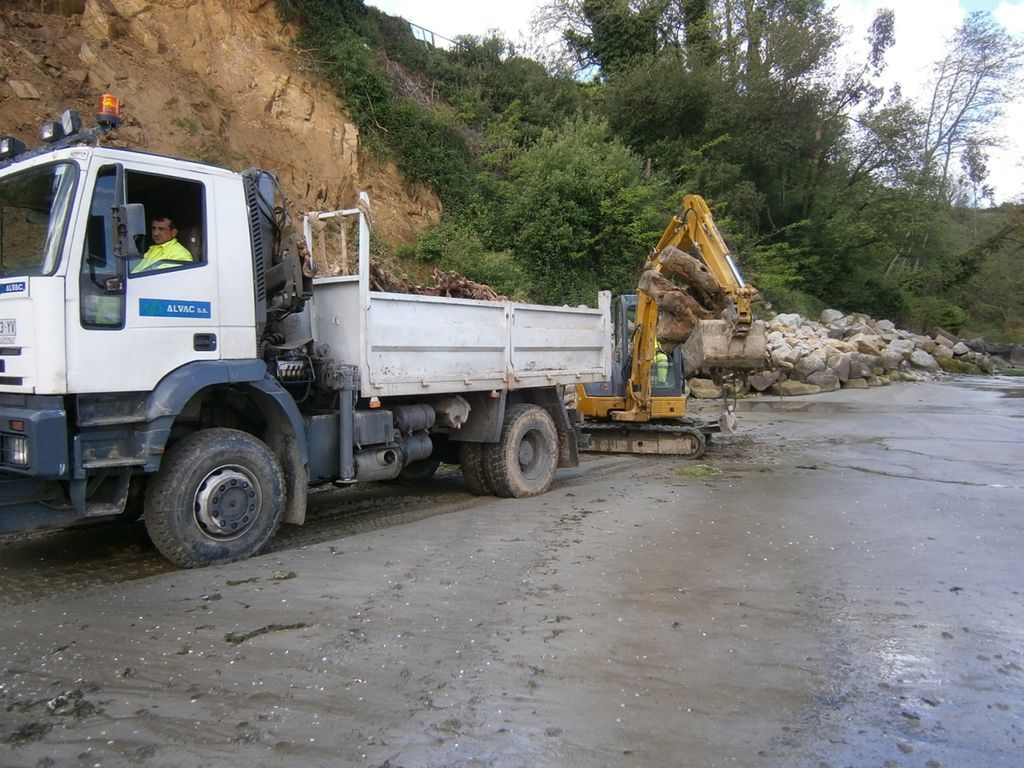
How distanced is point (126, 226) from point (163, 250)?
53 centimetres

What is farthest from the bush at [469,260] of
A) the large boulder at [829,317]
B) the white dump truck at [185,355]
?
the large boulder at [829,317]

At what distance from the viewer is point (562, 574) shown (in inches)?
221

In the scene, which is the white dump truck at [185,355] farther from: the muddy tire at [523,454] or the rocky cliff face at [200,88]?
the rocky cliff face at [200,88]

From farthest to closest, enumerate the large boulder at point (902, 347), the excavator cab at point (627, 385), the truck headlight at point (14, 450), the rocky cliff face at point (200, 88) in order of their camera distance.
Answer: the large boulder at point (902, 347), the rocky cliff face at point (200, 88), the excavator cab at point (627, 385), the truck headlight at point (14, 450)

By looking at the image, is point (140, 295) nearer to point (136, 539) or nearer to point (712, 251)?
point (136, 539)

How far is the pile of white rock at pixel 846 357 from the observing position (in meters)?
23.4

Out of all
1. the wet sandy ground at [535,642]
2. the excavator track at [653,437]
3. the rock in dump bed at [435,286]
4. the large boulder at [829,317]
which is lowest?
the wet sandy ground at [535,642]

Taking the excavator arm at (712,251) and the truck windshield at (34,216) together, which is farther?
the excavator arm at (712,251)

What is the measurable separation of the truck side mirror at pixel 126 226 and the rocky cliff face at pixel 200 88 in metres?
8.10

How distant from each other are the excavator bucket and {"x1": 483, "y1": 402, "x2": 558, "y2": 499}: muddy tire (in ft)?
9.57

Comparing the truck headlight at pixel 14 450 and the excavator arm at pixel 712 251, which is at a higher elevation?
the excavator arm at pixel 712 251

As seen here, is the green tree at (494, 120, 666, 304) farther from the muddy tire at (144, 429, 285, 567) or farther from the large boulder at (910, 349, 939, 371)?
the muddy tire at (144, 429, 285, 567)

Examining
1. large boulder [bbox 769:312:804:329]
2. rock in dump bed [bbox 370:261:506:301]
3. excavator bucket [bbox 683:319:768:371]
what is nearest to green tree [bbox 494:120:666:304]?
large boulder [bbox 769:312:804:329]

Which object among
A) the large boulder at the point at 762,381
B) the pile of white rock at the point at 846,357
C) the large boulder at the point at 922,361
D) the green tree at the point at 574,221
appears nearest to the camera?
the green tree at the point at 574,221
